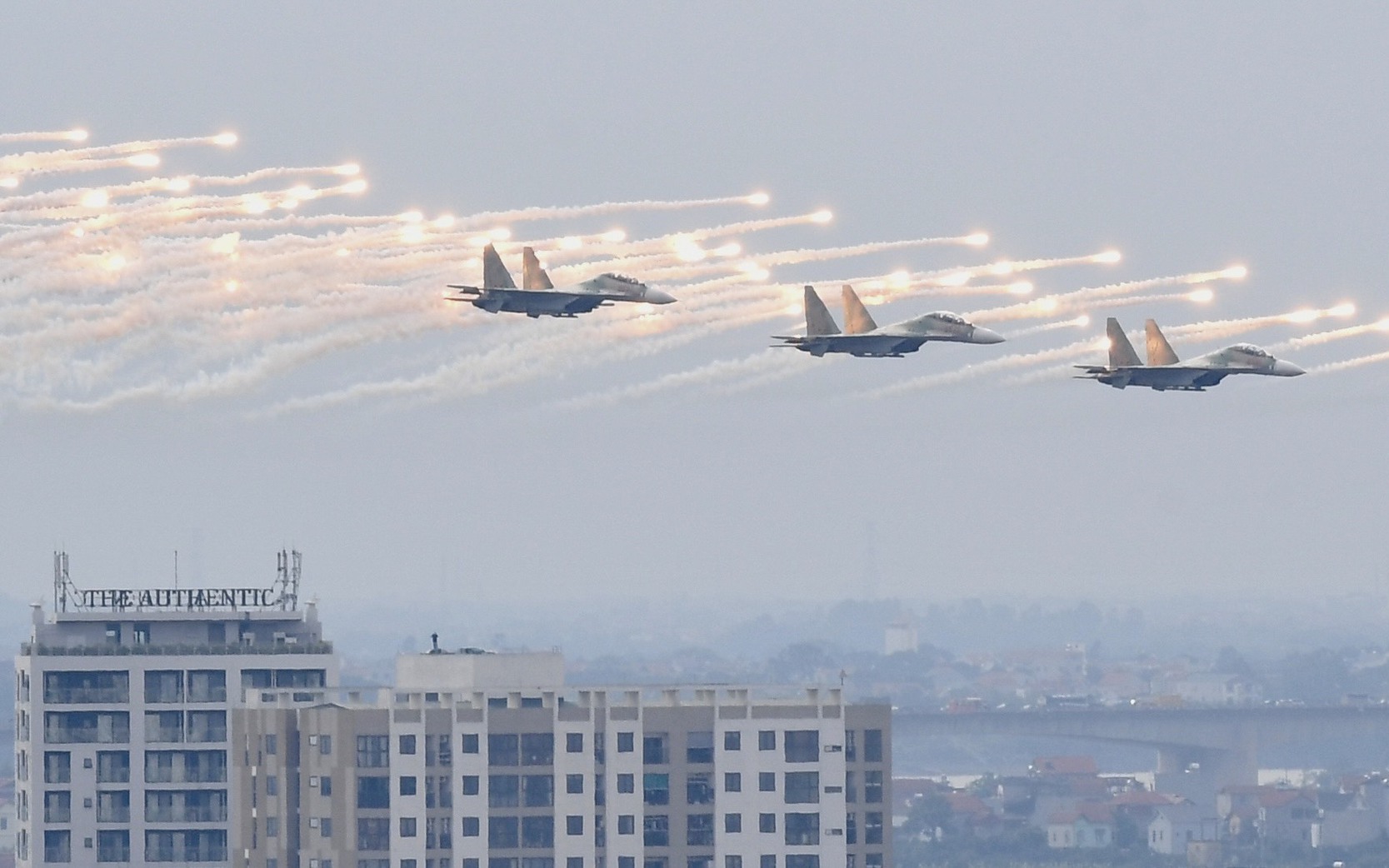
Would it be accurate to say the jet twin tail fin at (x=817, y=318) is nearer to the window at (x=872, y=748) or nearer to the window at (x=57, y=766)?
the window at (x=872, y=748)

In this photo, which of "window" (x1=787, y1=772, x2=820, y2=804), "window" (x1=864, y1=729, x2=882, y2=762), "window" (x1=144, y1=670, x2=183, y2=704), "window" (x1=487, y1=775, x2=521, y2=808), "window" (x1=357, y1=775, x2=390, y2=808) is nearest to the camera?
"window" (x1=487, y1=775, x2=521, y2=808)

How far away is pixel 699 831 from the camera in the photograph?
16025 cm

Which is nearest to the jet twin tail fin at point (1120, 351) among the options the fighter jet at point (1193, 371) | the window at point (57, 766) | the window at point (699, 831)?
the fighter jet at point (1193, 371)

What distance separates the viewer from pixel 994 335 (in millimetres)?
169250

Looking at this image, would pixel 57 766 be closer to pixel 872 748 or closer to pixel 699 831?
pixel 699 831

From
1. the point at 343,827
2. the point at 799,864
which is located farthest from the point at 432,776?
the point at 799,864

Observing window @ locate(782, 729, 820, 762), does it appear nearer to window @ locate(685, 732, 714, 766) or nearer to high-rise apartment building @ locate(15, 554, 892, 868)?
high-rise apartment building @ locate(15, 554, 892, 868)

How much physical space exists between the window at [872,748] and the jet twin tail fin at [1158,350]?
22.9 metres

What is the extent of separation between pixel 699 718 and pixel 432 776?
38.1 ft

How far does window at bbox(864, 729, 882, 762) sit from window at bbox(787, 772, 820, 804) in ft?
9.98

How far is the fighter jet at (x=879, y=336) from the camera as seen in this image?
167125 millimetres

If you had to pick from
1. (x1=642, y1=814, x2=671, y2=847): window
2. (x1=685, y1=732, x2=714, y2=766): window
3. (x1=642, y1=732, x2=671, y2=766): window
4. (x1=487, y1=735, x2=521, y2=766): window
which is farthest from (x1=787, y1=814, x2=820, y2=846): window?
(x1=487, y1=735, x2=521, y2=766): window

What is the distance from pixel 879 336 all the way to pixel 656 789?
22556 mm

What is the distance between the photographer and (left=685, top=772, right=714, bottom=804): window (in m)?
160
